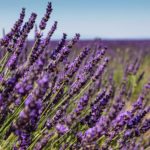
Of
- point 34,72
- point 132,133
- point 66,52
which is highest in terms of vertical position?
point 66,52

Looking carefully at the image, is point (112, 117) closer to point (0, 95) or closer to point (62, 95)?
point (62, 95)

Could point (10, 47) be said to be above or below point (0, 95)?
above

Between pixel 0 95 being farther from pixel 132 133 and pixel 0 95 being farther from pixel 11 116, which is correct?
pixel 132 133

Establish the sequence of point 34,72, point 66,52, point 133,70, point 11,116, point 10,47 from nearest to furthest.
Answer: point 34,72
point 11,116
point 66,52
point 10,47
point 133,70

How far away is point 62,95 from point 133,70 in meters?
2.58

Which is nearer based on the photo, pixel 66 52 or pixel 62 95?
pixel 66 52

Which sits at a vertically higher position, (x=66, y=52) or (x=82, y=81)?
(x=66, y=52)

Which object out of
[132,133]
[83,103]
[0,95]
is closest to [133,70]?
[132,133]

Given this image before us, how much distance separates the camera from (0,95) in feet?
4.58

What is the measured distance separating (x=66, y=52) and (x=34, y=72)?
2.65ft

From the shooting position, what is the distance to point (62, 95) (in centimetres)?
221

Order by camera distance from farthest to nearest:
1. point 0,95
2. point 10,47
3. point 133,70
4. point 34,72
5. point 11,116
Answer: point 133,70
point 10,47
point 11,116
point 0,95
point 34,72

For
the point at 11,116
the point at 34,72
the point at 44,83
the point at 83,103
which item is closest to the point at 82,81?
the point at 83,103

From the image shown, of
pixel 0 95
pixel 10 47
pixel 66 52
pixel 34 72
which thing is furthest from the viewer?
pixel 10 47
